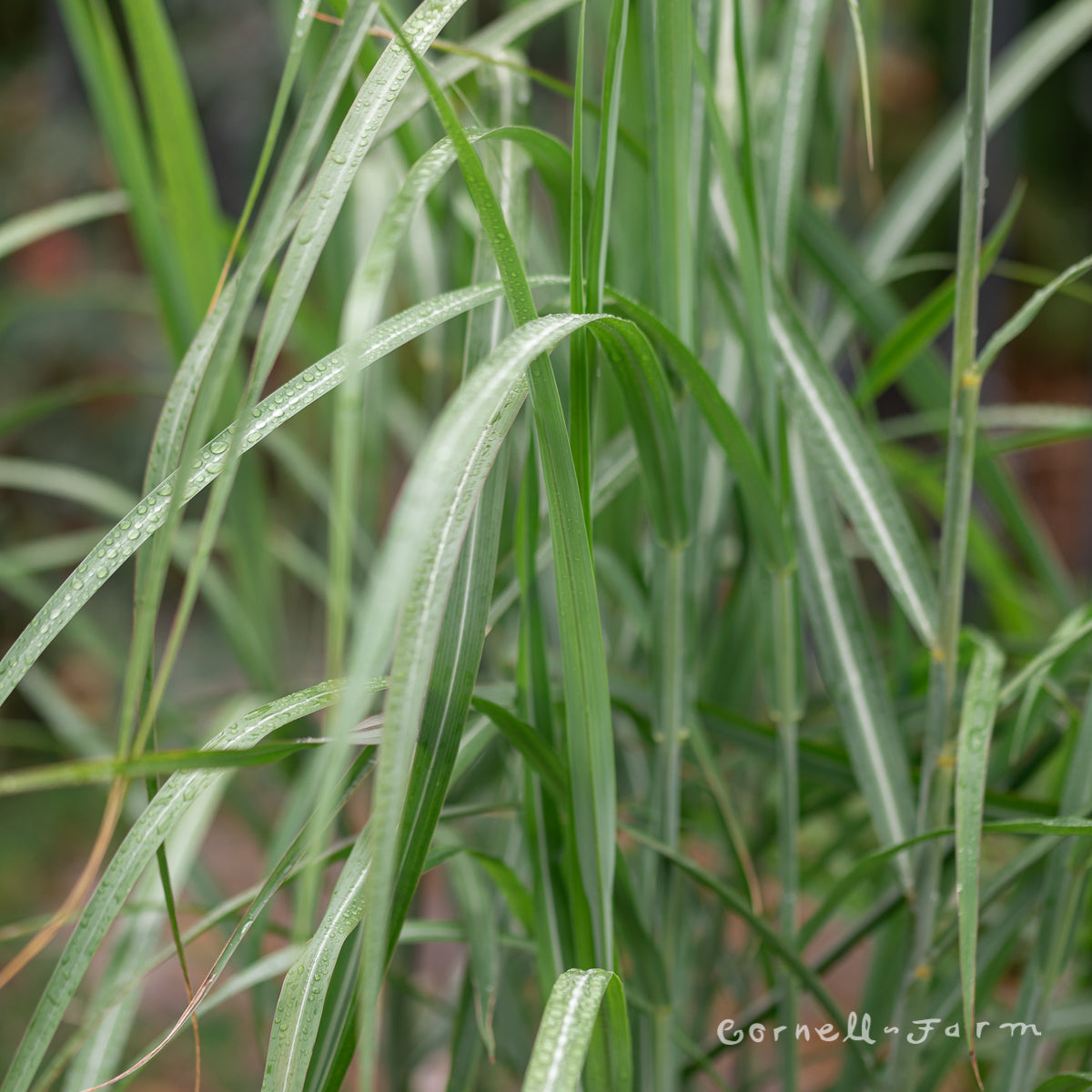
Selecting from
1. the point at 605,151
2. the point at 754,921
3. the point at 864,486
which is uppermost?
the point at 605,151

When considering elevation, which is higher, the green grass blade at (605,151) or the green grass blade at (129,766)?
the green grass blade at (605,151)

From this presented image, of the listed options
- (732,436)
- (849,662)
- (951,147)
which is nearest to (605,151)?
(732,436)

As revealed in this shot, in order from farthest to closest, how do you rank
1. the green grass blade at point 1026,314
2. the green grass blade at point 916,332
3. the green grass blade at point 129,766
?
1. the green grass blade at point 916,332
2. the green grass blade at point 1026,314
3. the green grass blade at point 129,766

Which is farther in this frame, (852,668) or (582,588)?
(852,668)

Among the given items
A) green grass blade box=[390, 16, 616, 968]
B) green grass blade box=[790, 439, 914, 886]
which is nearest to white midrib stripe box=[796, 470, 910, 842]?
green grass blade box=[790, 439, 914, 886]

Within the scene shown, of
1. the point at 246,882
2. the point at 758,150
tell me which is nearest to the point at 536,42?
the point at 758,150

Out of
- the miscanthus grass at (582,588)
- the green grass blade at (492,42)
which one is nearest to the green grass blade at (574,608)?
the miscanthus grass at (582,588)

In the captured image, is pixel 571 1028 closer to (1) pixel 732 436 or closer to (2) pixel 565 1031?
(2) pixel 565 1031

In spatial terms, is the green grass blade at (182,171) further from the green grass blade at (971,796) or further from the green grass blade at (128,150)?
the green grass blade at (971,796)
